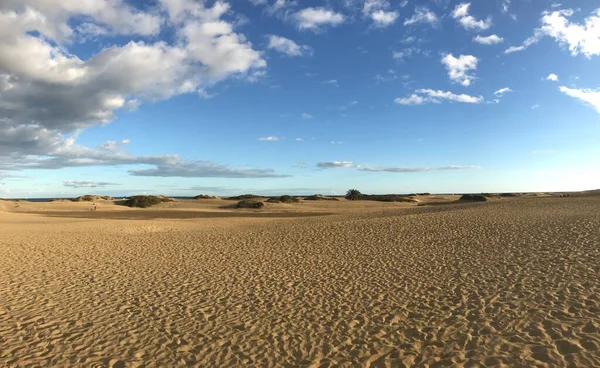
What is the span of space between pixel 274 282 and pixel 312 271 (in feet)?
6.92

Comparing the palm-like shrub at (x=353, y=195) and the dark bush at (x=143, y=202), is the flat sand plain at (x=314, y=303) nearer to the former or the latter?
the dark bush at (x=143, y=202)

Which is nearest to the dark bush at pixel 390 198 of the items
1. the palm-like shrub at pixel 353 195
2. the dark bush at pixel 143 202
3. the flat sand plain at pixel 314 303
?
the palm-like shrub at pixel 353 195

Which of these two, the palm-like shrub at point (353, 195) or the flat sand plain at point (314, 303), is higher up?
the palm-like shrub at point (353, 195)

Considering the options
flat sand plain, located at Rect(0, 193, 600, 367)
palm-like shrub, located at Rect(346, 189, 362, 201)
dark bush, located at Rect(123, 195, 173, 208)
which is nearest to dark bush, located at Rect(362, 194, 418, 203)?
palm-like shrub, located at Rect(346, 189, 362, 201)

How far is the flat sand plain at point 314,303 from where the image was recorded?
24.6 ft

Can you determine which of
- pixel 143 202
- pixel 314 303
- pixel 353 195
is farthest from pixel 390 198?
pixel 314 303

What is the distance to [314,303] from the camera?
10703 mm

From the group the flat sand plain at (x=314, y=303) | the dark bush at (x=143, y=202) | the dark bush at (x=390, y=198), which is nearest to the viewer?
the flat sand plain at (x=314, y=303)

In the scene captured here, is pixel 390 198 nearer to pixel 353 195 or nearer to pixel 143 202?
pixel 353 195

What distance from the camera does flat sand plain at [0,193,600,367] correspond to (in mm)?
7504

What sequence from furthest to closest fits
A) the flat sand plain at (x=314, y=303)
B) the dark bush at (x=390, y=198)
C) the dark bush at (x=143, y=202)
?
the dark bush at (x=390, y=198) → the dark bush at (x=143, y=202) → the flat sand plain at (x=314, y=303)

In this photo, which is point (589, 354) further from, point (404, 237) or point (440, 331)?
point (404, 237)

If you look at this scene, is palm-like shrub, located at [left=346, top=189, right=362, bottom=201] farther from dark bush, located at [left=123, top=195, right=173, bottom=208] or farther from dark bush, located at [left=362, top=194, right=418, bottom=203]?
dark bush, located at [left=123, top=195, right=173, bottom=208]

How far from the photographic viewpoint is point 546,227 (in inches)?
824
